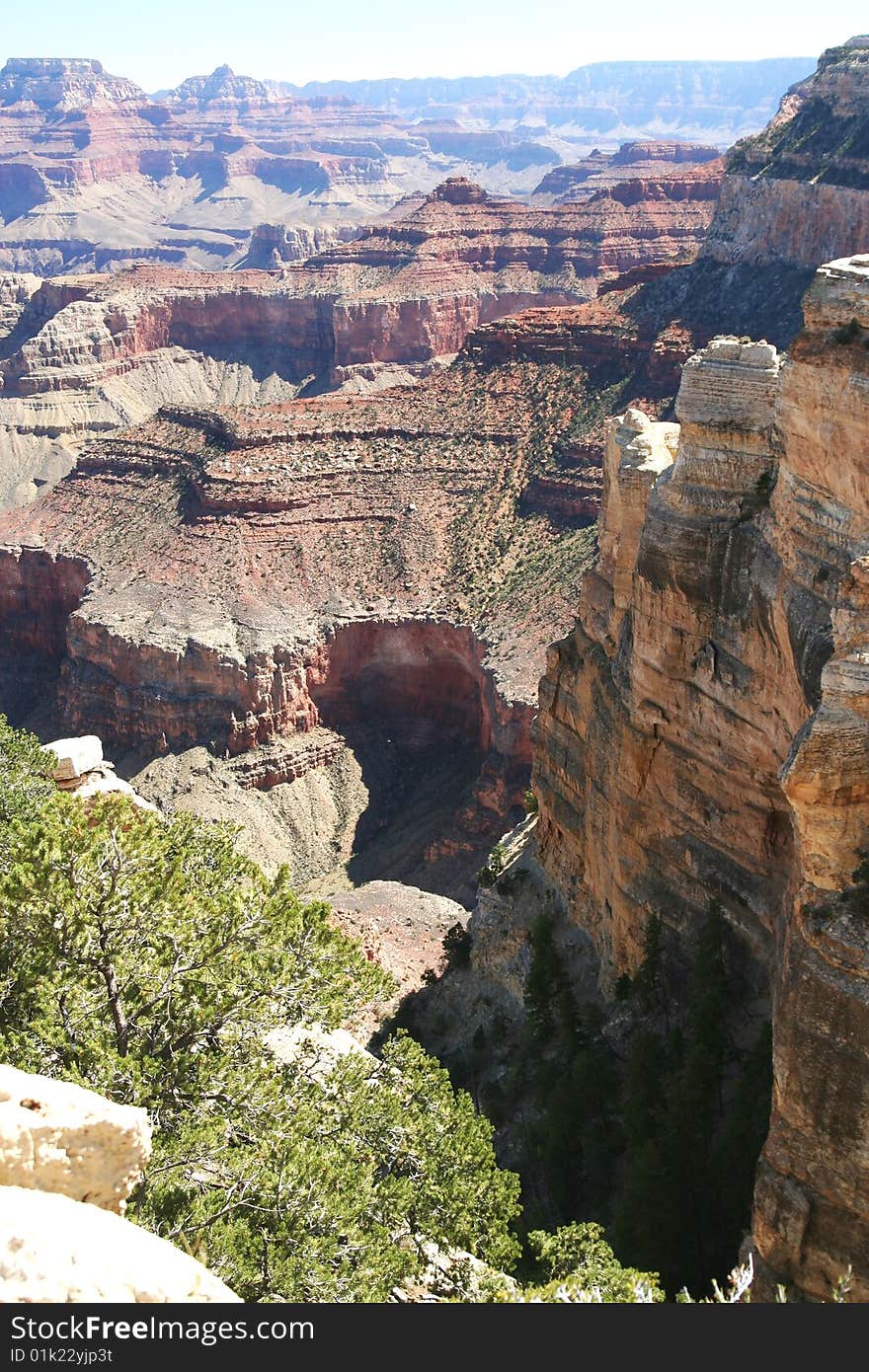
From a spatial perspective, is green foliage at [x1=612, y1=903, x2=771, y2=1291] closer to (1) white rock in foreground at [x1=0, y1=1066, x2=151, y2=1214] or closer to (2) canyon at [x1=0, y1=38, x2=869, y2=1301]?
(2) canyon at [x1=0, y1=38, x2=869, y2=1301]

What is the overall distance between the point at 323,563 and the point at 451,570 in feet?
26.4

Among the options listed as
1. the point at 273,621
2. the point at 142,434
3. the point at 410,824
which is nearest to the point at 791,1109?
the point at 410,824

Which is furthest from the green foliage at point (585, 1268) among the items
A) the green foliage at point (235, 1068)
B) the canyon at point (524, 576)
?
the canyon at point (524, 576)

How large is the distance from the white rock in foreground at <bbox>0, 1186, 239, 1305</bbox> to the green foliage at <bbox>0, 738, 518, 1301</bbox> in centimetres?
509

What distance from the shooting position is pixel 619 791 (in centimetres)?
3519

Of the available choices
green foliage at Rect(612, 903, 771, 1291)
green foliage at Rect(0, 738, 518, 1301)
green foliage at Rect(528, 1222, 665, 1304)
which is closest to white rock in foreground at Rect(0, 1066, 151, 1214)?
green foliage at Rect(0, 738, 518, 1301)

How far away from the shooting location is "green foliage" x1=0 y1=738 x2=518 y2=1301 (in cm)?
2086

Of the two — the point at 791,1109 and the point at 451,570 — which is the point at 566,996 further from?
the point at 451,570

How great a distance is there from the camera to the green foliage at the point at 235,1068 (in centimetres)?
2086

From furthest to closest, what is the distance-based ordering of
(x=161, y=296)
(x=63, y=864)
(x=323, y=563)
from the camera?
(x=161, y=296)
(x=323, y=563)
(x=63, y=864)

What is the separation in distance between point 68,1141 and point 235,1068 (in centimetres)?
731

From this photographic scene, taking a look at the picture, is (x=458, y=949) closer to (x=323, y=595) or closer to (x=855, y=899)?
(x=855, y=899)

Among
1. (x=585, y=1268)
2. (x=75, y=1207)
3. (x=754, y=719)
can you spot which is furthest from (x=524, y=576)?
(x=75, y=1207)

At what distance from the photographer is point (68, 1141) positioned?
664 inches
